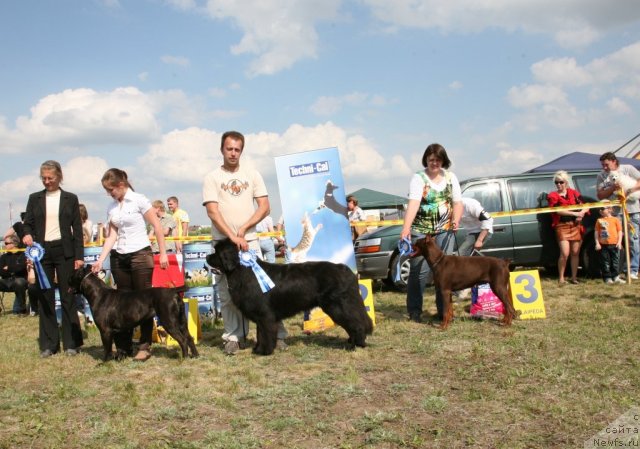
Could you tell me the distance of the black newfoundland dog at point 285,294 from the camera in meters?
4.91

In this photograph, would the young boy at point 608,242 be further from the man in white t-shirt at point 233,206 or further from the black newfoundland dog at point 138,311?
the black newfoundland dog at point 138,311

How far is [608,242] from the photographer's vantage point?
8.45 meters

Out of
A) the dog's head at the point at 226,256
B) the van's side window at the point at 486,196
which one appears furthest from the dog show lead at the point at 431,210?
the van's side window at the point at 486,196

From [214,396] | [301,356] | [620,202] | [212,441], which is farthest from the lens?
[620,202]

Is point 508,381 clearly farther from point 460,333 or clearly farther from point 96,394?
point 96,394

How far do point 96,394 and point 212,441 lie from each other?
1481 mm

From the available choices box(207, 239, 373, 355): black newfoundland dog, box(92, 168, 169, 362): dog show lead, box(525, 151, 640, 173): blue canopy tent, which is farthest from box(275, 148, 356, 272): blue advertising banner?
box(525, 151, 640, 173): blue canopy tent

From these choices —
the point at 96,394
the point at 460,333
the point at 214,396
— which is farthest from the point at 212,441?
the point at 460,333

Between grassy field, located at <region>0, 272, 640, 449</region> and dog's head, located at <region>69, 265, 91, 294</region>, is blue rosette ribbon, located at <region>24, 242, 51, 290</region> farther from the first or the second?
grassy field, located at <region>0, 272, 640, 449</region>

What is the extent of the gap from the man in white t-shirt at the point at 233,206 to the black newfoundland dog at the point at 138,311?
45cm

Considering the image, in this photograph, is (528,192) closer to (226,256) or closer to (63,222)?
(226,256)

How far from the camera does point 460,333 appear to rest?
215 inches

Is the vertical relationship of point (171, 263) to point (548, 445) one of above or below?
above

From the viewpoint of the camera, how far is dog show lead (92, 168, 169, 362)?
16.9 ft
